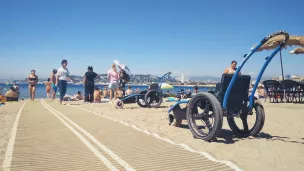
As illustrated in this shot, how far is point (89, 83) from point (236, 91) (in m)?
10.7

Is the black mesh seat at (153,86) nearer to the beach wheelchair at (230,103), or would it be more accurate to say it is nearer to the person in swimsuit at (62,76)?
the person in swimsuit at (62,76)

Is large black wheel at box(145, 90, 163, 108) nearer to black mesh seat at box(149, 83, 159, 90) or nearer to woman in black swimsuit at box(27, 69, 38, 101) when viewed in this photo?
black mesh seat at box(149, 83, 159, 90)

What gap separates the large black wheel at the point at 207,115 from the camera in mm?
4676

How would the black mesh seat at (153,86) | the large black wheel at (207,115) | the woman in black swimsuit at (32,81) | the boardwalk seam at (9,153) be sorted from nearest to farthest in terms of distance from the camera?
the boardwalk seam at (9,153) → the large black wheel at (207,115) → the black mesh seat at (153,86) → the woman in black swimsuit at (32,81)

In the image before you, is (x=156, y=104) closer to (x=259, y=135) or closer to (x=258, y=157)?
(x=259, y=135)

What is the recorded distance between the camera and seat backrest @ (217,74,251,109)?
201 inches

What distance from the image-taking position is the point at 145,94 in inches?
457

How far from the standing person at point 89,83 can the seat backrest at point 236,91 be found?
10.5 metres

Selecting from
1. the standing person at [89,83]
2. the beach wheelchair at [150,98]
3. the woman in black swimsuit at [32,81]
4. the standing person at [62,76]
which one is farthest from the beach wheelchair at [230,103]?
the woman in black swimsuit at [32,81]

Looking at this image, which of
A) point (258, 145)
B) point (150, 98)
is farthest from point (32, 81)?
point (258, 145)

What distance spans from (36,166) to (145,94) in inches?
322

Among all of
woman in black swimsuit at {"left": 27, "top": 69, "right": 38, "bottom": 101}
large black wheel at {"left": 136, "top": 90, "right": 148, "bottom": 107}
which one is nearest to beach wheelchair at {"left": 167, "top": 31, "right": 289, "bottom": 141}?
large black wheel at {"left": 136, "top": 90, "right": 148, "bottom": 107}

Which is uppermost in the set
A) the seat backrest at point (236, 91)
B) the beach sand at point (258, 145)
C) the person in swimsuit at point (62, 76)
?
the person in swimsuit at point (62, 76)

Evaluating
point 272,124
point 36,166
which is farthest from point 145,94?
point 36,166
